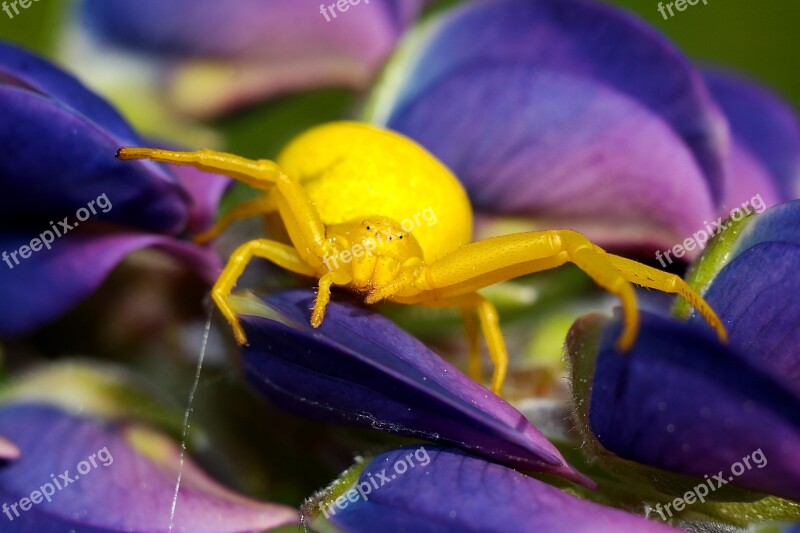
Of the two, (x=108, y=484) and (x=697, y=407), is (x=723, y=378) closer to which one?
(x=697, y=407)

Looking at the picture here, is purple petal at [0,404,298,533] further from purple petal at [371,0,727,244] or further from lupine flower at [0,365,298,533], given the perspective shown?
purple petal at [371,0,727,244]

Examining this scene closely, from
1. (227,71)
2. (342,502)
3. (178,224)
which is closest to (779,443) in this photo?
(342,502)

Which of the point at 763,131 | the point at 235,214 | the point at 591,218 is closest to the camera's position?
the point at 235,214

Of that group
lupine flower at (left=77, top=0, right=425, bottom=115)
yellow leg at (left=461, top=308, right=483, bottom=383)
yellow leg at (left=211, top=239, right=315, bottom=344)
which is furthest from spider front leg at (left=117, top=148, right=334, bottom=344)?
lupine flower at (left=77, top=0, right=425, bottom=115)

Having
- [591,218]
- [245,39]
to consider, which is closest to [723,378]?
[591,218]

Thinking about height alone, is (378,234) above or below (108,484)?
above

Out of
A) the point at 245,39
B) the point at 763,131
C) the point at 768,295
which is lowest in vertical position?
the point at 763,131

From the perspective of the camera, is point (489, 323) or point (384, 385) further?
point (489, 323)

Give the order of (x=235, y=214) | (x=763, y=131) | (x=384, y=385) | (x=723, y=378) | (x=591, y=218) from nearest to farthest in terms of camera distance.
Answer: (x=723, y=378)
(x=384, y=385)
(x=235, y=214)
(x=591, y=218)
(x=763, y=131)
